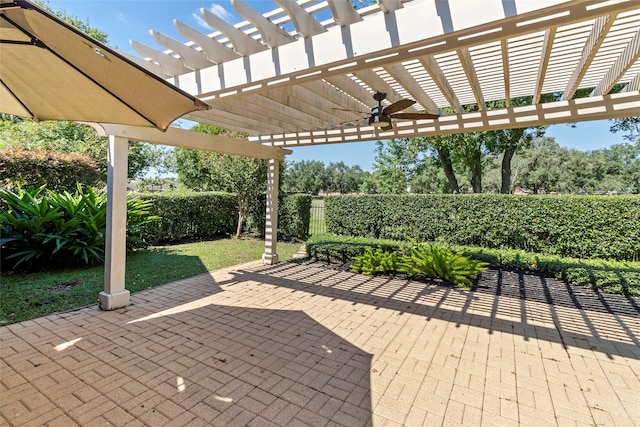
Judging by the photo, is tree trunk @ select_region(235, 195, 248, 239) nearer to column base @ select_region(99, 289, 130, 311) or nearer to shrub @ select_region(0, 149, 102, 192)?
shrub @ select_region(0, 149, 102, 192)

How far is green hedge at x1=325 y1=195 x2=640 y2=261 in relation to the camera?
22.3 ft

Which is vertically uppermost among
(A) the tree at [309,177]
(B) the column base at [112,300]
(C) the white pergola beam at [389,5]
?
(A) the tree at [309,177]

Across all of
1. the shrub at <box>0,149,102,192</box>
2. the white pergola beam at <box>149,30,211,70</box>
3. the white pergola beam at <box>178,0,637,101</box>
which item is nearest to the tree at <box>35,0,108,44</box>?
the shrub at <box>0,149,102,192</box>

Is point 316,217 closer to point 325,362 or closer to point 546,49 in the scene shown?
point 325,362

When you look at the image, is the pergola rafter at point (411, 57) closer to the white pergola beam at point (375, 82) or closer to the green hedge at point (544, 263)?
the white pergola beam at point (375, 82)

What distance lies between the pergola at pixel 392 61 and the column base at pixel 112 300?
1cm

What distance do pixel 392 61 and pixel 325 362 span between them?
2802 mm

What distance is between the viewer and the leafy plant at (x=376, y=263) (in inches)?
254

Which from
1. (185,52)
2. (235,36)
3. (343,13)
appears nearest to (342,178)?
(185,52)

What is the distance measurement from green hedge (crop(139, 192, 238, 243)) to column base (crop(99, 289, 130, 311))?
14.5ft

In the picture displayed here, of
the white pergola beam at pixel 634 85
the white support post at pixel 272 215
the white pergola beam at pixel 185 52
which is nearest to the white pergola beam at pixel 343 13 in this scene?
the white pergola beam at pixel 185 52

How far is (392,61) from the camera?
2523 millimetres

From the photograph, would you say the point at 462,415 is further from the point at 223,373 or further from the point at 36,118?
the point at 36,118

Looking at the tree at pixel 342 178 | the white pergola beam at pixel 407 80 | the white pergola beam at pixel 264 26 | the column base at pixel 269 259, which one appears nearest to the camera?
the white pergola beam at pixel 264 26
